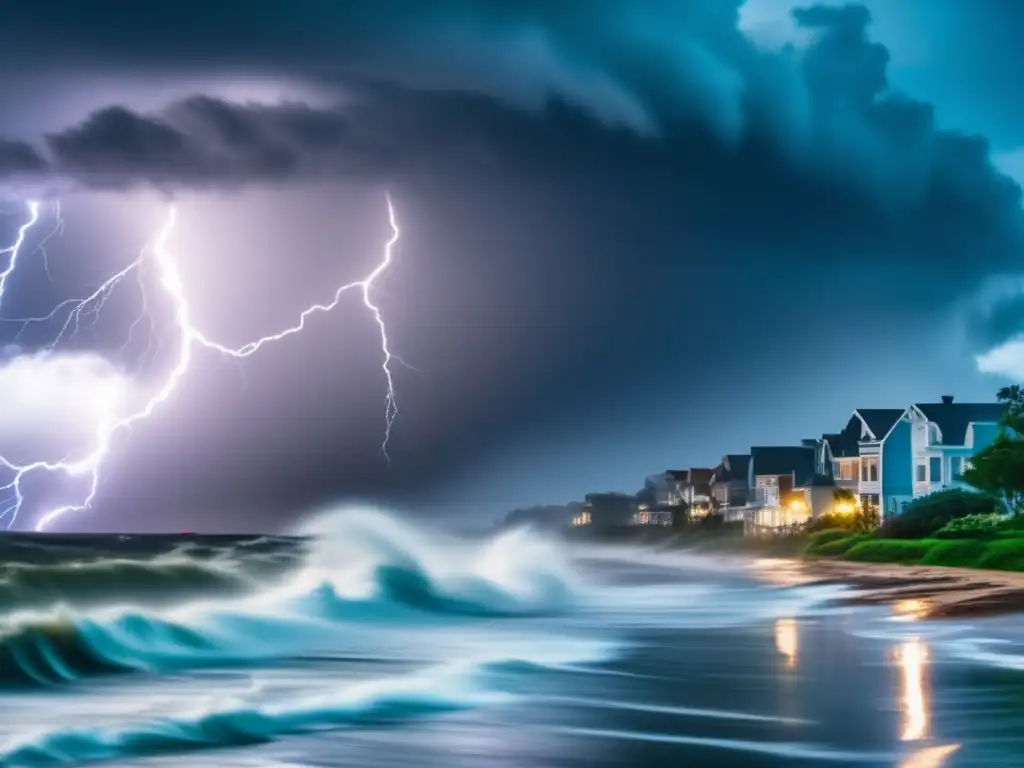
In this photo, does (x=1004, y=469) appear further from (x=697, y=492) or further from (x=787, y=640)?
(x=697, y=492)

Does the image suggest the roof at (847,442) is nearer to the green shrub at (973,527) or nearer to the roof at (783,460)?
the roof at (783,460)

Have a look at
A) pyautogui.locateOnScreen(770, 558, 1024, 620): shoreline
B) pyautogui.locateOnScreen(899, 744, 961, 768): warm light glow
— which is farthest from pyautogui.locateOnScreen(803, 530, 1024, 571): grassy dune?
pyautogui.locateOnScreen(899, 744, 961, 768): warm light glow

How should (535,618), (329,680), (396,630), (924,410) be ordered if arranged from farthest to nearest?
(924,410) → (535,618) → (396,630) → (329,680)

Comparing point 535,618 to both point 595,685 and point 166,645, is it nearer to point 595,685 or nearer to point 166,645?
point 166,645

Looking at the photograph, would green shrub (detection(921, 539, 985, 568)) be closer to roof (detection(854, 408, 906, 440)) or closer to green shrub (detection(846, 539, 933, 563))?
green shrub (detection(846, 539, 933, 563))

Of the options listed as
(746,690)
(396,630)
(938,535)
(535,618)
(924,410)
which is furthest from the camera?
(924,410)

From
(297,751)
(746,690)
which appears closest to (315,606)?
(746,690)
